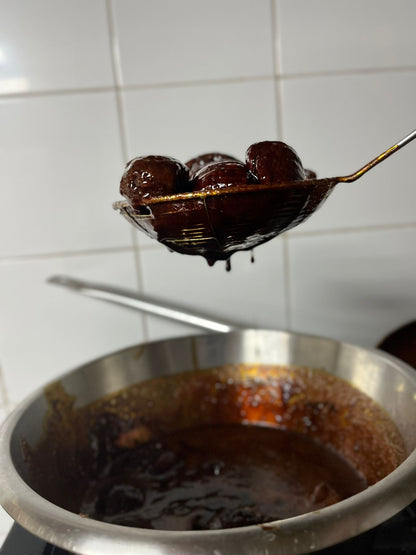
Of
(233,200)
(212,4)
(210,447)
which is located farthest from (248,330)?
(212,4)

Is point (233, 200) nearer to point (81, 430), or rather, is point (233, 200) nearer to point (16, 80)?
point (81, 430)

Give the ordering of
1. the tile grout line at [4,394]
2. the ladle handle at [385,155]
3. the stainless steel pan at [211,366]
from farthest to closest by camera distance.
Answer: the tile grout line at [4,394] → the ladle handle at [385,155] → the stainless steel pan at [211,366]

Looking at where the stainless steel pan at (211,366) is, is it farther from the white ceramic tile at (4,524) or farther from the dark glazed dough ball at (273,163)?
the dark glazed dough ball at (273,163)

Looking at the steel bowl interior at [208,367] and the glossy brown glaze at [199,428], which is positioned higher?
the steel bowl interior at [208,367]

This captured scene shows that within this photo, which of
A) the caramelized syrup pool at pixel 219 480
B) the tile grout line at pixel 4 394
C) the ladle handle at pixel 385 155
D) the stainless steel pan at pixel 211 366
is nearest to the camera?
the stainless steel pan at pixel 211 366

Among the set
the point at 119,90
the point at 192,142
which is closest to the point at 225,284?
the point at 192,142

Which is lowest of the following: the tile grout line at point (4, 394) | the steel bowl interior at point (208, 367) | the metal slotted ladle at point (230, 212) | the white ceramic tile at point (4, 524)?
the tile grout line at point (4, 394)

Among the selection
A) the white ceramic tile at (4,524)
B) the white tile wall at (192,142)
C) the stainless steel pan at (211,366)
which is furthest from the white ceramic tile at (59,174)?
the white ceramic tile at (4,524)
